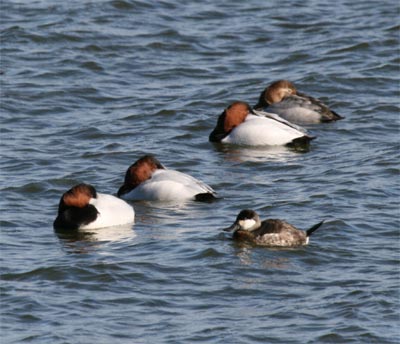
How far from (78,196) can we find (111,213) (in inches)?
15.0

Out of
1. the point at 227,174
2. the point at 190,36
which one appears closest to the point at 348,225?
the point at 227,174

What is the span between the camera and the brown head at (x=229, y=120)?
16.9 metres

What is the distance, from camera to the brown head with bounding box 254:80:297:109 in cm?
1834

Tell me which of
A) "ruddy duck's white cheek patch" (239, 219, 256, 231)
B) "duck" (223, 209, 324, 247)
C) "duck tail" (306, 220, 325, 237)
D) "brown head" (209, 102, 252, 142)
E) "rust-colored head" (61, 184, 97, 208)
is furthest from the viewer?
"brown head" (209, 102, 252, 142)

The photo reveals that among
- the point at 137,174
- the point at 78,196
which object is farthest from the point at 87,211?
the point at 137,174

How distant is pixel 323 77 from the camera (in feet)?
65.3

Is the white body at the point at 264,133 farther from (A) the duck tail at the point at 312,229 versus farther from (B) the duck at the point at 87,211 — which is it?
(A) the duck tail at the point at 312,229

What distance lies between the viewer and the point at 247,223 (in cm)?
1219

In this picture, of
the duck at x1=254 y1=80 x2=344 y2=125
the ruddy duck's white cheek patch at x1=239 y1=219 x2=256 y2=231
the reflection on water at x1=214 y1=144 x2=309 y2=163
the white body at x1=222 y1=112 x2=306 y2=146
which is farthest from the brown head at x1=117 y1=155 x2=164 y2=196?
the duck at x1=254 y1=80 x2=344 y2=125

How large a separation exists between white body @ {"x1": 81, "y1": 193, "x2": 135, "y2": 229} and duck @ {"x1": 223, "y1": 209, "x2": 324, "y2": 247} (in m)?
1.25

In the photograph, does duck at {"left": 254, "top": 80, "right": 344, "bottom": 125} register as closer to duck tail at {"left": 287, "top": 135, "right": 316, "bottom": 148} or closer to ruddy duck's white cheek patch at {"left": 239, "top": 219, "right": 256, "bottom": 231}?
duck tail at {"left": 287, "top": 135, "right": 316, "bottom": 148}

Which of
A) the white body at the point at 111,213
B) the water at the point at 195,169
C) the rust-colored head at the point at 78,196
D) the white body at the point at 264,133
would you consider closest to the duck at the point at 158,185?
the water at the point at 195,169

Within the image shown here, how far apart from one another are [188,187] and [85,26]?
911cm

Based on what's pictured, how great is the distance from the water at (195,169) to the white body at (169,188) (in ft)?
0.45
